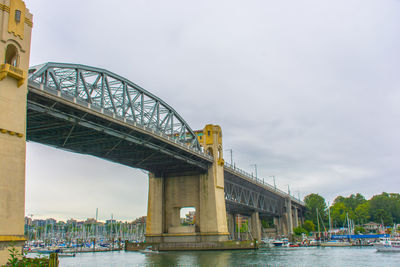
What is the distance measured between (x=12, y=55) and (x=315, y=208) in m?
163

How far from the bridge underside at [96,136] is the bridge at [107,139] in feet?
0.36

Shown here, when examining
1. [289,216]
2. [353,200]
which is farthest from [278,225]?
[353,200]

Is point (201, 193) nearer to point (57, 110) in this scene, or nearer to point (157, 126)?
point (157, 126)

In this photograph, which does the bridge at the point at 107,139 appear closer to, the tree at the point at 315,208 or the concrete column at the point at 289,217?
the concrete column at the point at 289,217

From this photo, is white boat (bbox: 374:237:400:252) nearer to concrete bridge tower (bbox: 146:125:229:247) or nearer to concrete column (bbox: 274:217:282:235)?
concrete bridge tower (bbox: 146:125:229:247)

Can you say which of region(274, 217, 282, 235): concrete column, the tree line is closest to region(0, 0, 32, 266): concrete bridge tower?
region(274, 217, 282, 235): concrete column

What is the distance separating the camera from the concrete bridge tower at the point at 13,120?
2356 cm

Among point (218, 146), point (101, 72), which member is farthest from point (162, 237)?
point (101, 72)

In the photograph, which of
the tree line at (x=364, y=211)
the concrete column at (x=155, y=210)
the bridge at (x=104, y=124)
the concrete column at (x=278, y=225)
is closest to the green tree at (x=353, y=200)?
the tree line at (x=364, y=211)

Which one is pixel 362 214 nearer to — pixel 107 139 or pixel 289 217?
pixel 289 217

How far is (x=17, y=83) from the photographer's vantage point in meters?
26.0

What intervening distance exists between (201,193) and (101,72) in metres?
31.8

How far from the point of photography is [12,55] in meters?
28.0

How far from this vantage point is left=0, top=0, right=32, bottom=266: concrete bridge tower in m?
23.6
